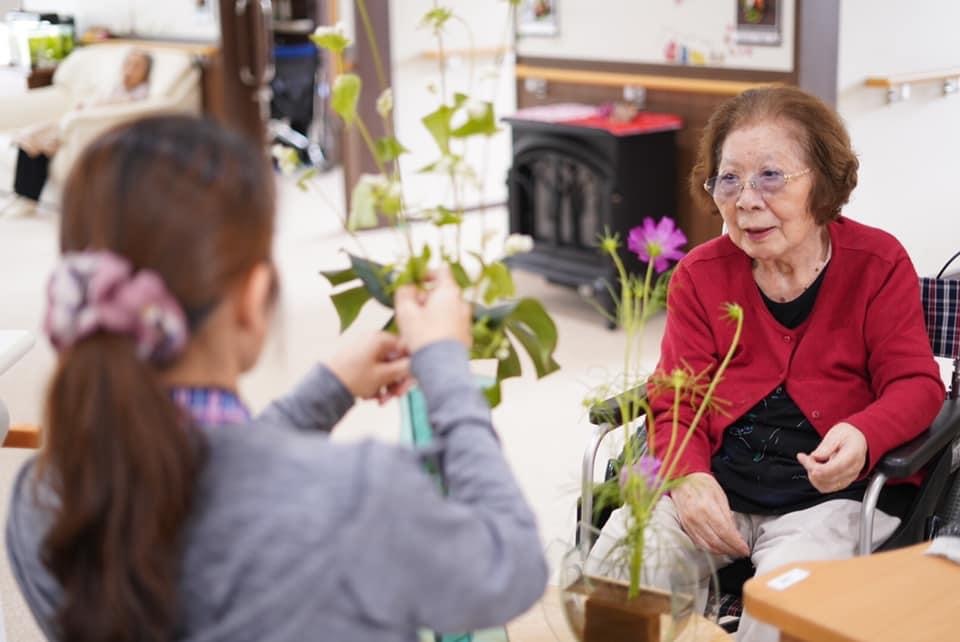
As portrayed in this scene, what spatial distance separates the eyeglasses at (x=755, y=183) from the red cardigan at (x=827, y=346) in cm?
12

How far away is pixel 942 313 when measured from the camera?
229 cm

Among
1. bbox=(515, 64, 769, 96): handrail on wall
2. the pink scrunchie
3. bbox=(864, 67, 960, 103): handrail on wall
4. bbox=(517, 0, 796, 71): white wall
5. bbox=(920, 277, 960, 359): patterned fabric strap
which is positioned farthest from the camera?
bbox=(515, 64, 769, 96): handrail on wall

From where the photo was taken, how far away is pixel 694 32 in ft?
16.1

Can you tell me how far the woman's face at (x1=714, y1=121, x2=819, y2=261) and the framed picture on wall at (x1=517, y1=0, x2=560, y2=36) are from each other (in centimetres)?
353

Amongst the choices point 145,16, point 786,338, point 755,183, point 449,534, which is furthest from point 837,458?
point 145,16

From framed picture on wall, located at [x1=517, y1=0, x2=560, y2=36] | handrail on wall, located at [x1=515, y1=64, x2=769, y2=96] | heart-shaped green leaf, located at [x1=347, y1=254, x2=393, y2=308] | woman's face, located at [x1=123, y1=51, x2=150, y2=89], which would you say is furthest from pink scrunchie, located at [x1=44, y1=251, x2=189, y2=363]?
woman's face, located at [x1=123, y1=51, x2=150, y2=89]

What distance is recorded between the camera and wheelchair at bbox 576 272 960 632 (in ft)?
6.38

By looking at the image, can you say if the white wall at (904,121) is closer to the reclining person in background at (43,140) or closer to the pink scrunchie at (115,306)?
the pink scrunchie at (115,306)

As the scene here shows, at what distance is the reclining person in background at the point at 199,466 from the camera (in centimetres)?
101

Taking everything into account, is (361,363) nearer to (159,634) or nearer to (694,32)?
(159,634)

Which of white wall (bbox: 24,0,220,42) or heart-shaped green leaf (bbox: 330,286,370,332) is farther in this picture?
white wall (bbox: 24,0,220,42)

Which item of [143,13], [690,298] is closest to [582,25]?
[690,298]

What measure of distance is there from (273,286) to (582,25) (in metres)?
4.49

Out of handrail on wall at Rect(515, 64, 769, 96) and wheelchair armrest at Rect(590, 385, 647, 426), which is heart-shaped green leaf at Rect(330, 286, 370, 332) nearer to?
wheelchair armrest at Rect(590, 385, 647, 426)
